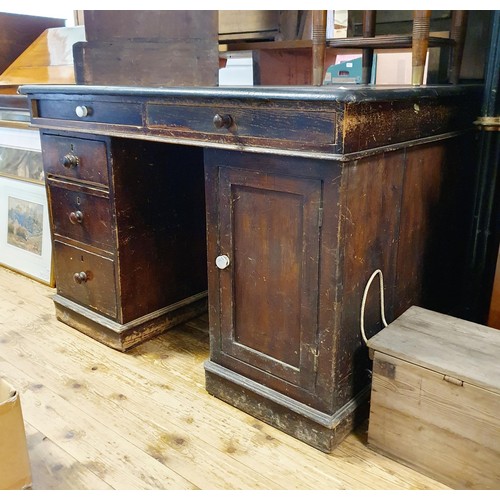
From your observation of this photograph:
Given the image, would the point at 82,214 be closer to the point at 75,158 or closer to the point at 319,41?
the point at 75,158

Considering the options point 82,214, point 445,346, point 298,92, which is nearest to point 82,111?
point 82,214

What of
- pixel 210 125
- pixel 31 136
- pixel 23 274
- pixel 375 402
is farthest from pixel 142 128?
pixel 23 274

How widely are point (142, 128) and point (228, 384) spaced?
794mm

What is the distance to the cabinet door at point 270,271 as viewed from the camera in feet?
4.37

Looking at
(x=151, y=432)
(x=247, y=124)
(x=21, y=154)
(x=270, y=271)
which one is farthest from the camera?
(x=21, y=154)

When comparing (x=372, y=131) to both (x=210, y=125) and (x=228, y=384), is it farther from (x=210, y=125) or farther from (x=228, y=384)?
(x=228, y=384)

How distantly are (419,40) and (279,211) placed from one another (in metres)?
0.65

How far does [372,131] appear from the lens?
124 centimetres

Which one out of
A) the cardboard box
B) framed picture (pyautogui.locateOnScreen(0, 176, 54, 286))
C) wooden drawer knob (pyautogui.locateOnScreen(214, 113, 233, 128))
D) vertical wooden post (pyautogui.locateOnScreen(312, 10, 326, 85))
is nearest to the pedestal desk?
wooden drawer knob (pyautogui.locateOnScreen(214, 113, 233, 128))

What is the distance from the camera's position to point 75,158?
1895 mm

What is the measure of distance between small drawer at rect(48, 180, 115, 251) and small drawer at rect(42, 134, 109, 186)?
43 millimetres

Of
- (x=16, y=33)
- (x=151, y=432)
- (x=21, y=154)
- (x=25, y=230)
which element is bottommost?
(x=151, y=432)

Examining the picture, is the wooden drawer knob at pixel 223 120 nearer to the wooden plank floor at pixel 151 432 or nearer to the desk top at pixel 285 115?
the desk top at pixel 285 115

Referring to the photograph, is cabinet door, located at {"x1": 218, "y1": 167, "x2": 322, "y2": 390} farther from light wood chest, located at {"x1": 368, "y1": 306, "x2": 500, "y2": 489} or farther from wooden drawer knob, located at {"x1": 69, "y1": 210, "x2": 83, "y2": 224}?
wooden drawer knob, located at {"x1": 69, "y1": 210, "x2": 83, "y2": 224}
